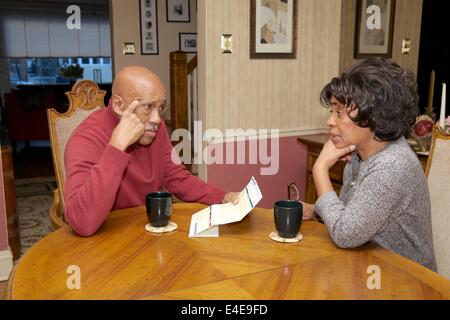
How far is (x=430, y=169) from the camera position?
168 centimetres

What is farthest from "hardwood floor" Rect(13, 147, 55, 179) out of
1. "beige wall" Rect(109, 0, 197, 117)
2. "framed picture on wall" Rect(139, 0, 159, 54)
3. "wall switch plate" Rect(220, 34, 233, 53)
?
"wall switch plate" Rect(220, 34, 233, 53)

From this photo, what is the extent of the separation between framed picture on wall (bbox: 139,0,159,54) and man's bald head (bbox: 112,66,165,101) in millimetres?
4047

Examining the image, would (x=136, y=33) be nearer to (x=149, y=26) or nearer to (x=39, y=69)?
(x=149, y=26)

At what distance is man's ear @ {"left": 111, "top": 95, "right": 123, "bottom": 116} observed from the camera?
174 centimetres

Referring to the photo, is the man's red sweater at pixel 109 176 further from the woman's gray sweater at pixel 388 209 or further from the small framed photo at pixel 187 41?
the small framed photo at pixel 187 41

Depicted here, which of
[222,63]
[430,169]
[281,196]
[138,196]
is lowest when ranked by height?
[281,196]

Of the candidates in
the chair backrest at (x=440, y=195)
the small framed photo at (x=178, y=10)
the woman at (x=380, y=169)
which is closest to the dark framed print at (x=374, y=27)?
the chair backrest at (x=440, y=195)

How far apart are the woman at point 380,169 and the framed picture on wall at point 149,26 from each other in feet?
14.6

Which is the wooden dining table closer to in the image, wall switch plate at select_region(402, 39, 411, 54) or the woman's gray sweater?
the woman's gray sweater

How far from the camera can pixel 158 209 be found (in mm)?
1427

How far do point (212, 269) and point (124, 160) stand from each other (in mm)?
505
